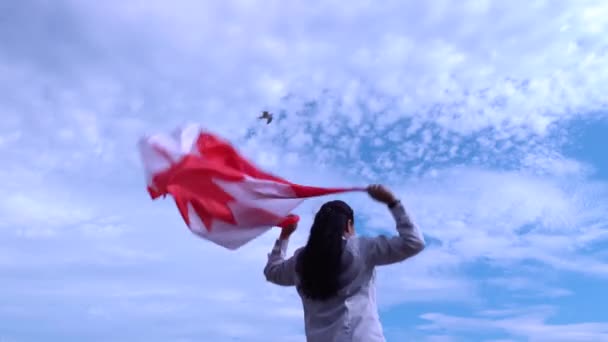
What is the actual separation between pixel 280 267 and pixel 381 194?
128cm

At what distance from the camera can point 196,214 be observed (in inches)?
280


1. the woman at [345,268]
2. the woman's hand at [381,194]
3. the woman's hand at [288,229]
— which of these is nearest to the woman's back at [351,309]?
the woman at [345,268]

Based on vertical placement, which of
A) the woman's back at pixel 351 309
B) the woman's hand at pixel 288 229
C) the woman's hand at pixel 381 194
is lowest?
the woman's back at pixel 351 309

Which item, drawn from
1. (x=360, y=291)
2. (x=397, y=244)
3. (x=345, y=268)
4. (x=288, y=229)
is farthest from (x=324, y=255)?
(x=288, y=229)

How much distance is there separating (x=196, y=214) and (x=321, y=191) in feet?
4.40

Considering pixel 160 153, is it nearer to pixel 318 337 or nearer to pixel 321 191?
pixel 321 191

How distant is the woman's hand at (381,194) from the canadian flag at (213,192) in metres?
1.01

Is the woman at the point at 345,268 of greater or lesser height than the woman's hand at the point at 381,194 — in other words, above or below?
below

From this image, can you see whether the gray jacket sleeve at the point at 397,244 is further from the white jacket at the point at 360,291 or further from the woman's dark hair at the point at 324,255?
the woman's dark hair at the point at 324,255

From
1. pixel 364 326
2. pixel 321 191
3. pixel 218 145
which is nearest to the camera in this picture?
pixel 364 326

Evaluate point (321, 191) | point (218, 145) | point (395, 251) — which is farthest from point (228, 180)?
point (395, 251)

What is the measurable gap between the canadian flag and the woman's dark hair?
38.0 inches

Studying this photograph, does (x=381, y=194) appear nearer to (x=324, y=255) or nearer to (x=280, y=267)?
(x=324, y=255)

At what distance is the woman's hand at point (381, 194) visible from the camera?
590 cm
